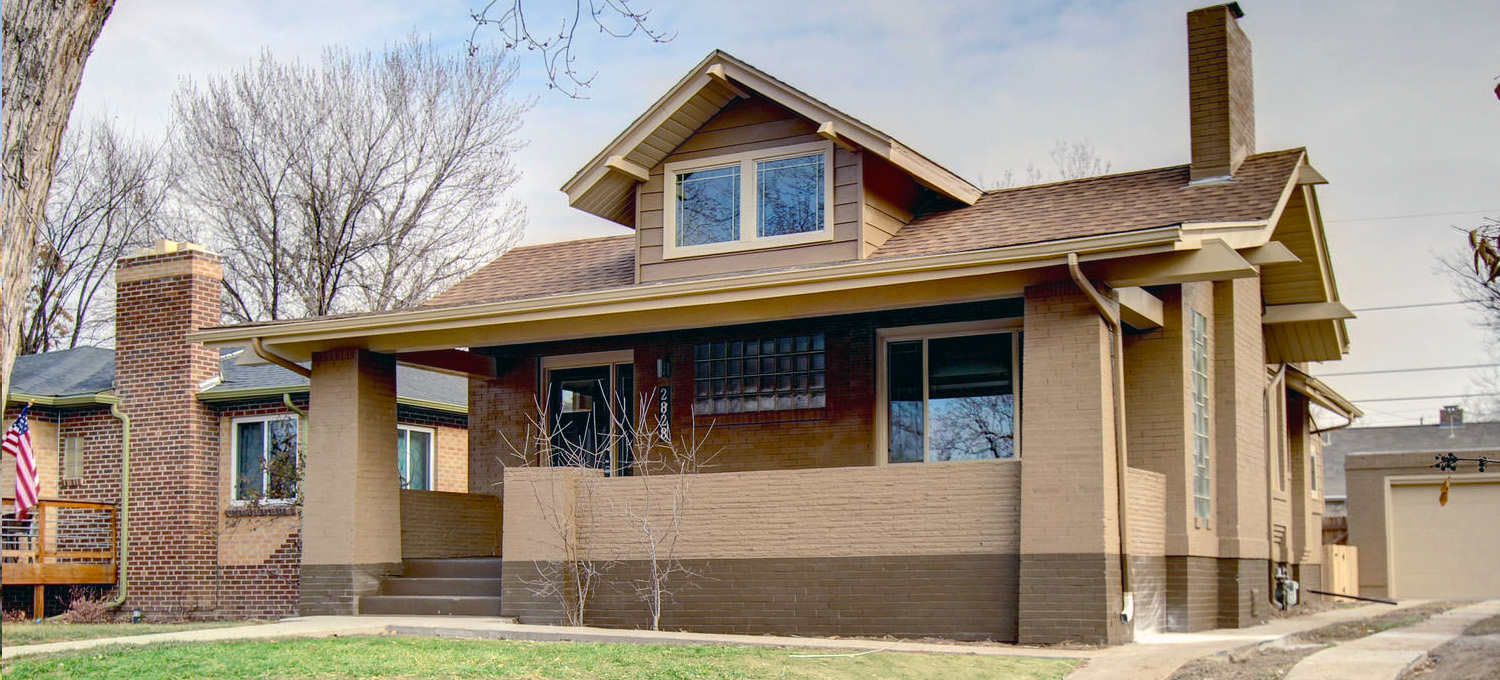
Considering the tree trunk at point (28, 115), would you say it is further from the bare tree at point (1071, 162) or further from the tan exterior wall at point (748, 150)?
the bare tree at point (1071, 162)

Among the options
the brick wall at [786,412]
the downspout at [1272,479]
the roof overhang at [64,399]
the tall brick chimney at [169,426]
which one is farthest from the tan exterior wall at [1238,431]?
the roof overhang at [64,399]

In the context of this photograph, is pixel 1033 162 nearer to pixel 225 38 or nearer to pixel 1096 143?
pixel 1096 143

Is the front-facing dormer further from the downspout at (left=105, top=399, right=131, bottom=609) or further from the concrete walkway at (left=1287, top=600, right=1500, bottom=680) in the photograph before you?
→ the downspout at (left=105, top=399, right=131, bottom=609)

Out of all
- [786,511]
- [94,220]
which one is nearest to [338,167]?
[94,220]

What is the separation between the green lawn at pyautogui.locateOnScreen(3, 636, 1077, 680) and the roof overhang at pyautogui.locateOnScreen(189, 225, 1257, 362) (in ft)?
11.0

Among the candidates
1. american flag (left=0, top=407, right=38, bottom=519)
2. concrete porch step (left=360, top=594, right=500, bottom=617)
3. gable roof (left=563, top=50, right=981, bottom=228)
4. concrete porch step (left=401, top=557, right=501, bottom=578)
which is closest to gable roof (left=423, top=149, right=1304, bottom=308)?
gable roof (left=563, top=50, right=981, bottom=228)

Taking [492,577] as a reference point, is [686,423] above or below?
above

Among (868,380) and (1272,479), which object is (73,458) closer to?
(868,380)

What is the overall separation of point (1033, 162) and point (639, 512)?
23085 mm

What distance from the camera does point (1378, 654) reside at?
1016cm

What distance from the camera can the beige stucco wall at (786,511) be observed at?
11.7 metres

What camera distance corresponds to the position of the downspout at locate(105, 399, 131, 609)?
1959cm

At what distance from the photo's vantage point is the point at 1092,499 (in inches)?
437

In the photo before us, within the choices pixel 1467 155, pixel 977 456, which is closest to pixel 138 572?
pixel 977 456
